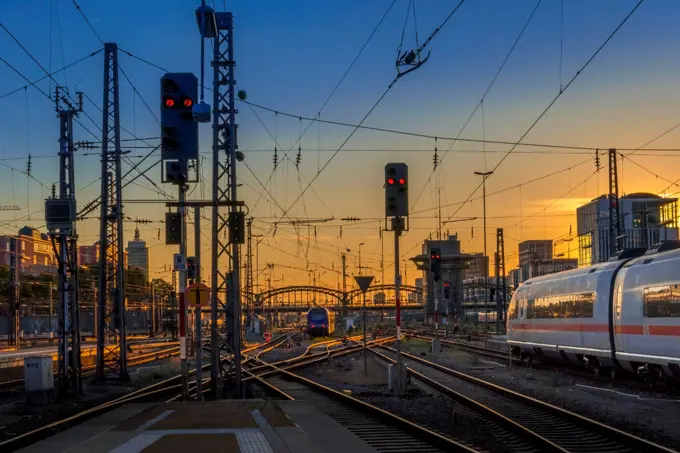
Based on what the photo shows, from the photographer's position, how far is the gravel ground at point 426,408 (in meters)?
16.1

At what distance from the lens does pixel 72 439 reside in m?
14.6

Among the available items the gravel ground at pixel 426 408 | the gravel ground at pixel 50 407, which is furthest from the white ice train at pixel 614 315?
the gravel ground at pixel 50 407

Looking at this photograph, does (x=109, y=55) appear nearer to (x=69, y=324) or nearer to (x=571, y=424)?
(x=69, y=324)

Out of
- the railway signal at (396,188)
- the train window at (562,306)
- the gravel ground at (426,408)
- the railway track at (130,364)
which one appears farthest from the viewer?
the train window at (562,306)

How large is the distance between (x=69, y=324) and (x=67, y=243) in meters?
2.35

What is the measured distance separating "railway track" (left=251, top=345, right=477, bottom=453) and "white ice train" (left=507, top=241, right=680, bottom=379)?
808 centimetres

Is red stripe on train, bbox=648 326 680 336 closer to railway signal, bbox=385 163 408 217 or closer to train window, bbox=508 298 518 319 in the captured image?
railway signal, bbox=385 163 408 217

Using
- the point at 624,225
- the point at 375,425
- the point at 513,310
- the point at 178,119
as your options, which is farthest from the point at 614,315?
the point at 624,225

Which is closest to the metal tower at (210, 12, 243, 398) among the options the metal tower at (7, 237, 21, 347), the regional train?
the metal tower at (7, 237, 21, 347)

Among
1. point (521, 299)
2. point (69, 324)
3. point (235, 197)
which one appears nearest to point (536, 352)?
point (521, 299)

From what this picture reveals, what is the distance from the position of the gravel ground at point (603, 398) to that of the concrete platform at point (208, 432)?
19.3 feet

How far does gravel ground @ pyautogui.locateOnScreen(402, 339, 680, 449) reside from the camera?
17062mm

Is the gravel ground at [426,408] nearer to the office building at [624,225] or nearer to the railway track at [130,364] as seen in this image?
the railway track at [130,364]

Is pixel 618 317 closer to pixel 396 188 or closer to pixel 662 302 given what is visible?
pixel 662 302
